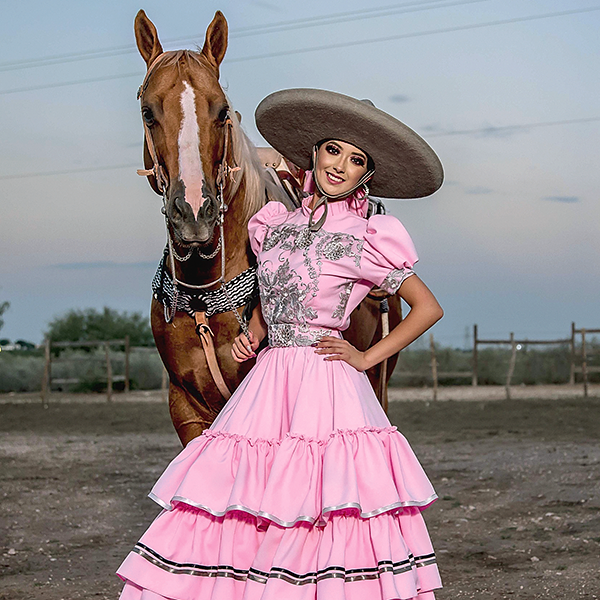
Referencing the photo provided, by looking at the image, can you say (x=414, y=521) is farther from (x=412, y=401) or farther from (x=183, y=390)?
(x=412, y=401)

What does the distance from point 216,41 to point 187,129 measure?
0.56 m

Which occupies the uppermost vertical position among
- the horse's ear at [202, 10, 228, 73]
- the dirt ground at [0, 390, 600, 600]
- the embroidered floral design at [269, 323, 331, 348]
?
the horse's ear at [202, 10, 228, 73]

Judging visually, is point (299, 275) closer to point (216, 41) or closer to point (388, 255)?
point (388, 255)

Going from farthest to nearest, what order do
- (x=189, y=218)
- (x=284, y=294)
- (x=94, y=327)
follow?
(x=94, y=327)
(x=189, y=218)
(x=284, y=294)

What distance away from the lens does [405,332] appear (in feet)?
8.75

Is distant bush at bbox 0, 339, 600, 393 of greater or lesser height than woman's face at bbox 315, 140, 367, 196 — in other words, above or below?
below

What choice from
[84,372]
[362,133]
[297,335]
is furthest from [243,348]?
[84,372]

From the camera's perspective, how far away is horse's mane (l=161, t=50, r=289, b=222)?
3.24 meters

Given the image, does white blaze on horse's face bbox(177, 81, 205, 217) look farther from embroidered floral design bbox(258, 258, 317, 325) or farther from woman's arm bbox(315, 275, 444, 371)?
woman's arm bbox(315, 275, 444, 371)

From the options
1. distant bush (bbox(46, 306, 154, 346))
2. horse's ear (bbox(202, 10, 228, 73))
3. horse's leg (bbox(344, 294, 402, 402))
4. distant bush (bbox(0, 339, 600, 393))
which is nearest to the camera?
horse's ear (bbox(202, 10, 228, 73))

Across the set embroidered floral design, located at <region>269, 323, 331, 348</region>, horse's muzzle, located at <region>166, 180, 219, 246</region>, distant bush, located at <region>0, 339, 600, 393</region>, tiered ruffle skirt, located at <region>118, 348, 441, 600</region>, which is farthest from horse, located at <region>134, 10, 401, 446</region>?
distant bush, located at <region>0, 339, 600, 393</region>

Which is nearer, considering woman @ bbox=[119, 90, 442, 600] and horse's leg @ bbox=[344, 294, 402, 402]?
woman @ bbox=[119, 90, 442, 600]

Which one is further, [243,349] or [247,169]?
[247,169]

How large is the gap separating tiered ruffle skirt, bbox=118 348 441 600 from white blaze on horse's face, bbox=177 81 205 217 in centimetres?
76
